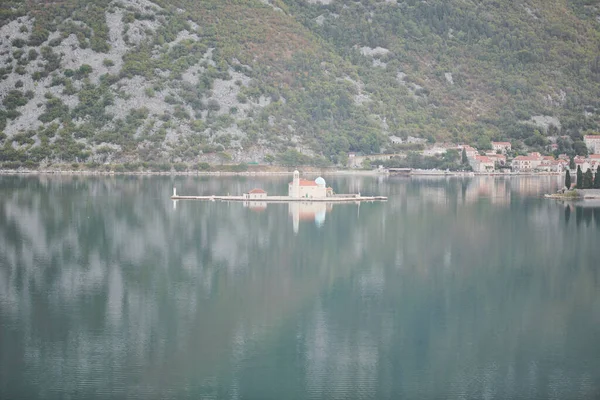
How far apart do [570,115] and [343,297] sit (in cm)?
10415

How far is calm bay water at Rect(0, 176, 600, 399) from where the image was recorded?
1870 centimetres

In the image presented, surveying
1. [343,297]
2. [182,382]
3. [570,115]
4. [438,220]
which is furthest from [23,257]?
[570,115]

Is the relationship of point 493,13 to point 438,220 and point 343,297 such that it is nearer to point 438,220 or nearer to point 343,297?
point 438,220

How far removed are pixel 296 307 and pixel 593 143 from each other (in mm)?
97764

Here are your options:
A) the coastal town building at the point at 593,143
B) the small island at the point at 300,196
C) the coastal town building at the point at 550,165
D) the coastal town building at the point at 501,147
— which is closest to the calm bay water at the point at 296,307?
the small island at the point at 300,196

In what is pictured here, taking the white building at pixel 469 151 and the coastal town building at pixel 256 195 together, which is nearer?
the coastal town building at pixel 256 195

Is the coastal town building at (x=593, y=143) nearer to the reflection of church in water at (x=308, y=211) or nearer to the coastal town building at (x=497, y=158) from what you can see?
the coastal town building at (x=497, y=158)

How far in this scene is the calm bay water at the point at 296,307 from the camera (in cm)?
1870

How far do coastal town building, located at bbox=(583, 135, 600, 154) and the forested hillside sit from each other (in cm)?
270

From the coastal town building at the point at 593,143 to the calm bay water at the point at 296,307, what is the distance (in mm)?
72516

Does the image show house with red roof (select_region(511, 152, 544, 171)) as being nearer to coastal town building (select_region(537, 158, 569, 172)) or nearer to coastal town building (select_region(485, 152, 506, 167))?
coastal town building (select_region(537, 158, 569, 172))

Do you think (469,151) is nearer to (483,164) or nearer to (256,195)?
(483,164)

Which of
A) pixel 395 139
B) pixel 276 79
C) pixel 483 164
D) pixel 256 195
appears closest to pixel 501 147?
pixel 483 164

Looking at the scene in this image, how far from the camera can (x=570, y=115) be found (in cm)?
12250
